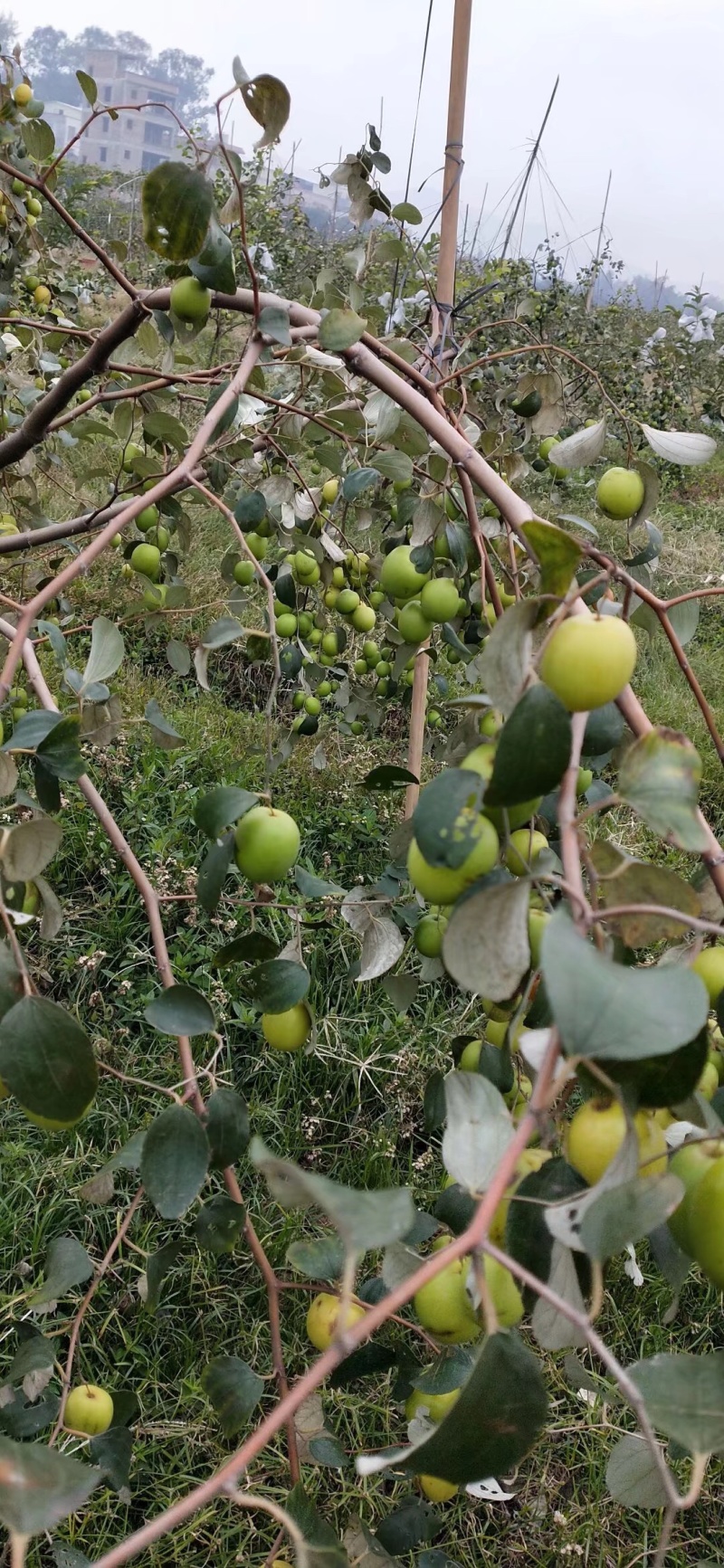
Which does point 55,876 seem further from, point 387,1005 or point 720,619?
point 720,619

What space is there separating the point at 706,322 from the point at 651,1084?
6.25m

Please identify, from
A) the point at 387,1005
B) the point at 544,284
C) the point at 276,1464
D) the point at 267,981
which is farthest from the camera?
the point at 544,284

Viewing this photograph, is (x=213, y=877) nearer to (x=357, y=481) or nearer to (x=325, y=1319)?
(x=325, y=1319)

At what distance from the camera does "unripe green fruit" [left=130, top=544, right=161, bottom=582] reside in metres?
1.15

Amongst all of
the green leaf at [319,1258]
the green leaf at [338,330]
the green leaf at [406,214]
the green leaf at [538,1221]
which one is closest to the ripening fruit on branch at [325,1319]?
the green leaf at [319,1258]

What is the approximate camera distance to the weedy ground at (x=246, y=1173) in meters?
1.16

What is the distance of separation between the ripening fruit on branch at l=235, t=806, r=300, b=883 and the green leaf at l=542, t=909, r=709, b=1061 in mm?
316

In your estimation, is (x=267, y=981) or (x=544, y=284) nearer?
(x=267, y=981)

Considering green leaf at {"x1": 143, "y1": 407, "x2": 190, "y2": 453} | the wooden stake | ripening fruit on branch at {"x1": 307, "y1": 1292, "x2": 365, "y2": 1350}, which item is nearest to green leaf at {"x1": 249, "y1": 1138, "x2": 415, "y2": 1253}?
ripening fruit on branch at {"x1": 307, "y1": 1292, "x2": 365, "y2": 1350}

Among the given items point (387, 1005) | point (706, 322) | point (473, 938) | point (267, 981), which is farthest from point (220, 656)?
point (706, 322)

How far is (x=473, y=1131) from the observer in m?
0.40

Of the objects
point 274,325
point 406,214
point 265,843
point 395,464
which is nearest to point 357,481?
point 395,464

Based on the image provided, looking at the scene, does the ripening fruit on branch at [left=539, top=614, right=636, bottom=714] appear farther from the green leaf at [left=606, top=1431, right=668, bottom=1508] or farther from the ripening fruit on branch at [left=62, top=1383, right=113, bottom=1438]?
the ripening fruit on branch at [left=62, top=1383, right=113, bottom=1438]

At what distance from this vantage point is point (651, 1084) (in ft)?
1.26
